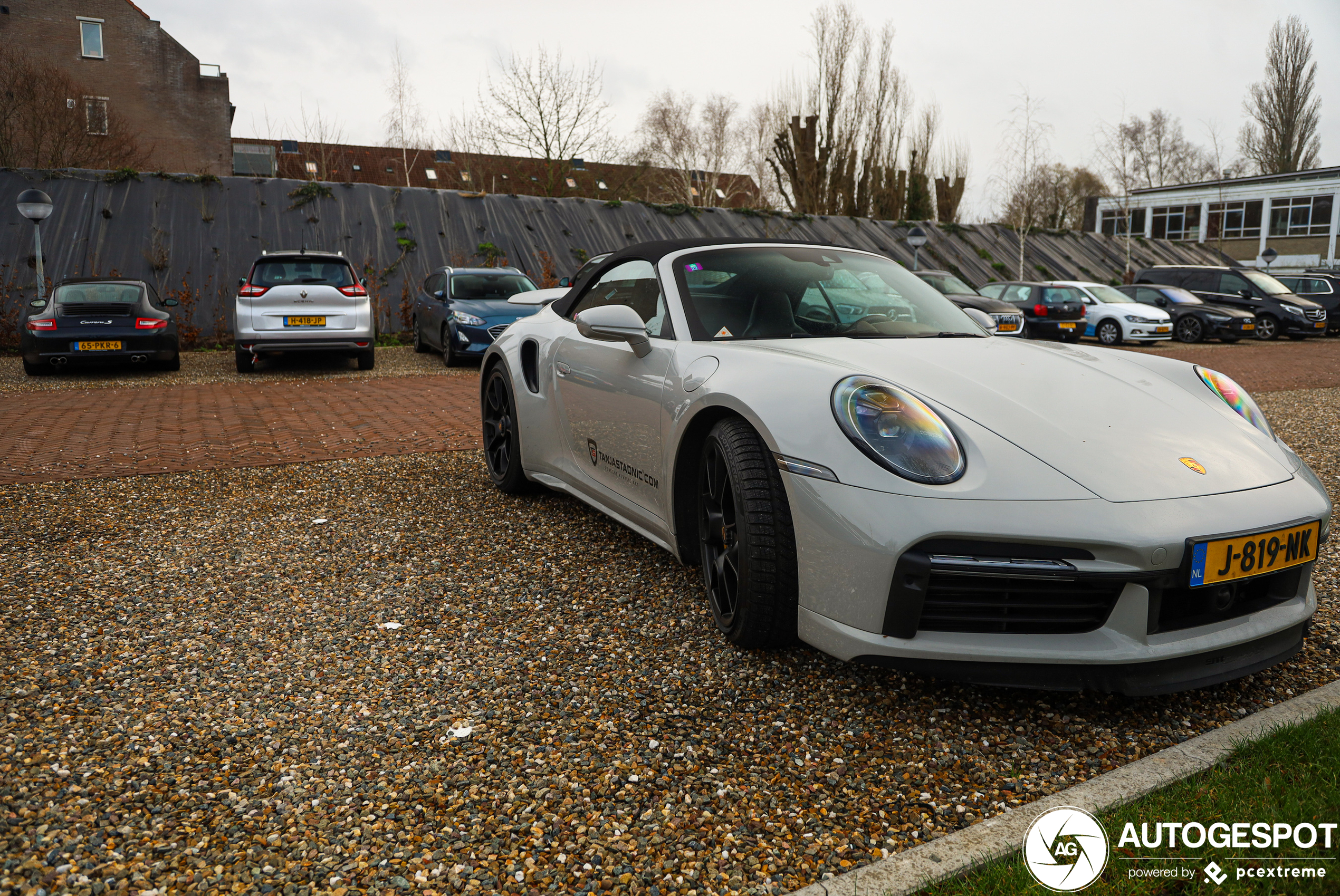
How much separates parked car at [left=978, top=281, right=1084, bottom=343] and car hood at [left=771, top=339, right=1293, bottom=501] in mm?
16053

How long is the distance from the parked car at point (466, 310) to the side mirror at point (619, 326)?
8777 millimetres

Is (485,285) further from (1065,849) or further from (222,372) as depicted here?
(1065,849)

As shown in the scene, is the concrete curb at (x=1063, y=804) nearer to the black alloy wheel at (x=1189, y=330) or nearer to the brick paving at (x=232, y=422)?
the brick paving at (x=232, y=422)

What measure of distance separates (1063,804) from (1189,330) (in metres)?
20.3

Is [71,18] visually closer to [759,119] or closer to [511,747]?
[759,119]

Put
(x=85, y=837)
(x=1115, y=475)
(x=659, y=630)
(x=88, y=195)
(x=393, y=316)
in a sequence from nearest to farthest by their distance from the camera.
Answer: (x=85, y=837) < (x=1115, y=475) < (x=659, y=630) < (x=88, y=195) < (x=393, y=316)

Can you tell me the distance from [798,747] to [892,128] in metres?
31.5

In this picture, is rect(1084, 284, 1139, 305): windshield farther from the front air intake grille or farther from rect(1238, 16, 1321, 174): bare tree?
rect(1238, 16, 1321, 174): bare tree

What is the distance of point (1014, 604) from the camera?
2.20 m

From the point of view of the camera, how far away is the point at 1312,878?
5.48 ft

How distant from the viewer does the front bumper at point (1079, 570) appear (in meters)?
2.14

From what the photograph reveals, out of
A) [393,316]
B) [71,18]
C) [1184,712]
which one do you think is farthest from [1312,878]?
[71,18]

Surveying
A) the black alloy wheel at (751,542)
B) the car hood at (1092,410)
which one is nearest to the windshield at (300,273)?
the car hood at (1092,410)

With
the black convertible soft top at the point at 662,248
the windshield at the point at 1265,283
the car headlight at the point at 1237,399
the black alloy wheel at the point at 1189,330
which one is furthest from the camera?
the windshield at the point at 1265,283
